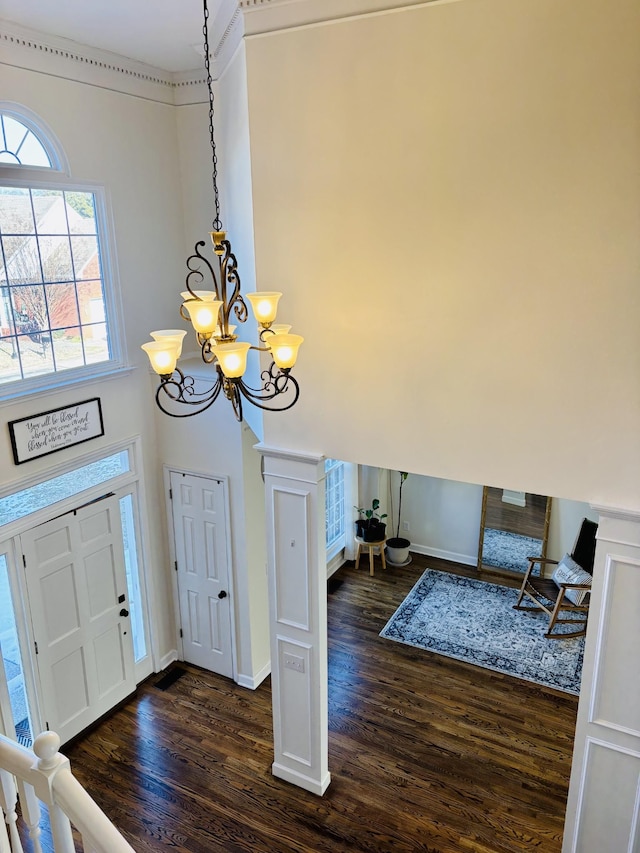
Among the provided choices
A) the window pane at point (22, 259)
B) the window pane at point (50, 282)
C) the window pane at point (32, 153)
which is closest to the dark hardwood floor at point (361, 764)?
the window pane at point (50, 282)

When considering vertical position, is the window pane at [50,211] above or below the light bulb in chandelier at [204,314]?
above

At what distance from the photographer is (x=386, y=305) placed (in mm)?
3543

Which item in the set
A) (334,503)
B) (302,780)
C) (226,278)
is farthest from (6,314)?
(334,503)

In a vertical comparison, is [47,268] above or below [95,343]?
above

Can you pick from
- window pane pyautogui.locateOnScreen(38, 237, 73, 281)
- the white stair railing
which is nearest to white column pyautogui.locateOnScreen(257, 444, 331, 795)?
window pane pyautogui.locateOnScreen(38, 237, 73, 281)

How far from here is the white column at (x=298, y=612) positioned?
4262 millimetres

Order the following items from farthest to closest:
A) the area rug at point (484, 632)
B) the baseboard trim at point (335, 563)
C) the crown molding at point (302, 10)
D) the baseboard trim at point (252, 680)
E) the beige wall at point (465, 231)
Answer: the baseboard trim at point (335, 563)
the area rug at point (484, 632)
the baseboard trim at point (252, 680)
the crown molding at point (302, 10)
the beige wall at point (465, 231)

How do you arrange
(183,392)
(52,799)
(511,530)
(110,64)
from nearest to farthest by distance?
(52,799)
(183,392)
(110,64)
(511,530)

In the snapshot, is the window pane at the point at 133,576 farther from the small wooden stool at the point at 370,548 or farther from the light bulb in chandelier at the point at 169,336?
the light bulb in chandelier at the point at 169,336

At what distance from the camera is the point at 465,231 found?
3.20 meters

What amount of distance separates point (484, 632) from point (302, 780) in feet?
9.31

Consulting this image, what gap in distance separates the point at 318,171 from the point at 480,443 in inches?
71.1

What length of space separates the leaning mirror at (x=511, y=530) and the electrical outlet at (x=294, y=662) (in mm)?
4051

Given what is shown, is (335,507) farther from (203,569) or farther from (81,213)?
(81,213)
